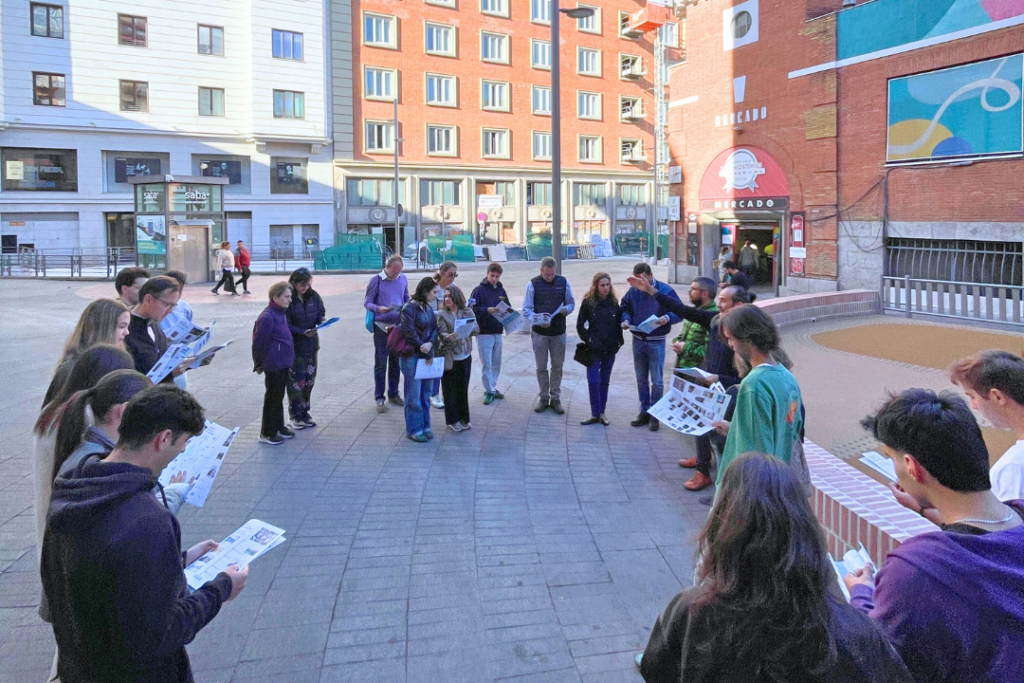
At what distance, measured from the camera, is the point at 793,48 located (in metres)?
23.0

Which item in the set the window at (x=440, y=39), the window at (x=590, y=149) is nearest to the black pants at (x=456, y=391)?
the window at (x=440, y=39)

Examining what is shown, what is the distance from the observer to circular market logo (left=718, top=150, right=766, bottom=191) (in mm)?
24794

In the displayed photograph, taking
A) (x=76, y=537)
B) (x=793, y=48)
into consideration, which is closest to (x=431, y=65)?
(x=793, y=48)

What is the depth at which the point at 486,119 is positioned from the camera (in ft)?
168

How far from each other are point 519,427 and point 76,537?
6907 mm

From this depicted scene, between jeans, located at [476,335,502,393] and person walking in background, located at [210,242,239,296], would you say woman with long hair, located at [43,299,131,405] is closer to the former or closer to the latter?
jeans, located at [476,335,502,393]

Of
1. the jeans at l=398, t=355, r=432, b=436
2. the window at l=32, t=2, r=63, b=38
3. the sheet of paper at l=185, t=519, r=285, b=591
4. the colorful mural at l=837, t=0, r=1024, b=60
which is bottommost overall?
the jeans at l=398, t=355, r=432, b=436

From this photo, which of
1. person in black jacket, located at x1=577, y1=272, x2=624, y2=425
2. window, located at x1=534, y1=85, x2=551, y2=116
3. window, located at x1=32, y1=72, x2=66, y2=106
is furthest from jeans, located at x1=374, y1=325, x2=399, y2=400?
window, located at x1=534, y1=85, x2=551, y2=116

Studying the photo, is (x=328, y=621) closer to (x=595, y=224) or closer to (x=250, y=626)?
(x=250, y=626)

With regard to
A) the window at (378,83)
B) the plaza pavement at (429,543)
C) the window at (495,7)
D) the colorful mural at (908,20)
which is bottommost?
the plaza pavement at (429,543)

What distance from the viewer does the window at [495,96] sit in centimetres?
5122

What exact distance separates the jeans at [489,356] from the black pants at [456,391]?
1.29 meters

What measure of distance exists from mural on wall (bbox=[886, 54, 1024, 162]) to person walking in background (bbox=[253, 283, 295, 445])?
1644 centimetres

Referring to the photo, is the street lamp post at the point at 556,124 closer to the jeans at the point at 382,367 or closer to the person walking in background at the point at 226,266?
the jeans at the point at 382,367
